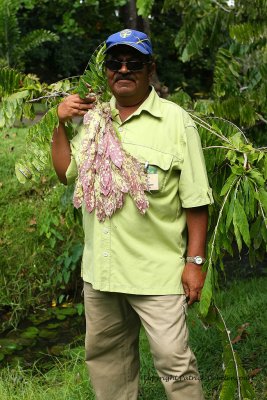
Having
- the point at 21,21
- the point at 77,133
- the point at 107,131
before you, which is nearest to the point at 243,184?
the point at 107,131

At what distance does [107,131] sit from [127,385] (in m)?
1.26

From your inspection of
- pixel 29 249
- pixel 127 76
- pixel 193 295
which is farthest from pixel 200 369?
pixel 29 249

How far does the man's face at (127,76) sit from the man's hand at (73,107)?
0.17m

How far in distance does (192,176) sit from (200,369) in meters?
1.67

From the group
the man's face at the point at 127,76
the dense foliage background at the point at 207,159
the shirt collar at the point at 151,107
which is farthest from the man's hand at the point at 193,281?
the man's face at the point at 127,76

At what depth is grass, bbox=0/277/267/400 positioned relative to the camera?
150 inches

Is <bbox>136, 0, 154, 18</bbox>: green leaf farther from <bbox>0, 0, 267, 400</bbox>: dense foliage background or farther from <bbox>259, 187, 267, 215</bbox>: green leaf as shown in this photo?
<bbox>259, 187, 267, 215</bbox>: green leaf

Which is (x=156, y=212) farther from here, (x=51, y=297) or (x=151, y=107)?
(x=51, y=297)

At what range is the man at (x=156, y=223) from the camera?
2748mm

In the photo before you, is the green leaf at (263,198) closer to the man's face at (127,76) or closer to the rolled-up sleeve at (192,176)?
the rolled-up sleeve at (192,176)

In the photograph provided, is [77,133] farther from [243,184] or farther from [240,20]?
[240,20]

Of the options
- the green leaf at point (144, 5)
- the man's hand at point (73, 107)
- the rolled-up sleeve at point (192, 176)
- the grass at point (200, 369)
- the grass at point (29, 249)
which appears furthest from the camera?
the grass at point (29, 249)

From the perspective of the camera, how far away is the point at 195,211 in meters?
2.80

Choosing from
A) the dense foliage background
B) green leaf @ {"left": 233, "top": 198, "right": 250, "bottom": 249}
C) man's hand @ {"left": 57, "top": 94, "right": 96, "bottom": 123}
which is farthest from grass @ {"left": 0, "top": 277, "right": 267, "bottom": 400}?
man's hand @ {"left": 57, "top": 94, "right": 96, "bottom": 123}
